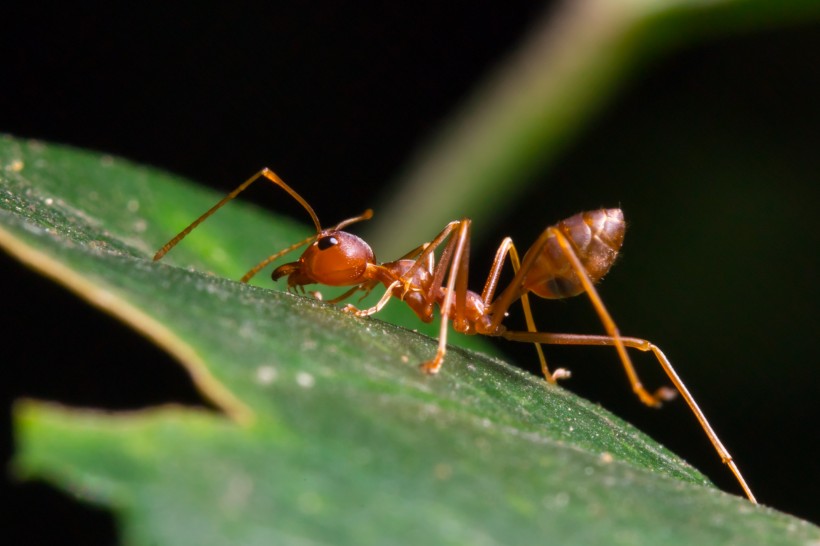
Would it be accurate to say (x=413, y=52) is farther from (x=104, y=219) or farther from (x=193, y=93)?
(x=104, y=219)

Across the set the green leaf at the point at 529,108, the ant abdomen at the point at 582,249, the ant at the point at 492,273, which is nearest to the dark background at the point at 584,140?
the green leaf at the point at 529,108

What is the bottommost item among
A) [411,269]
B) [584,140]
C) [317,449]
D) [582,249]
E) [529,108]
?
[317,449]

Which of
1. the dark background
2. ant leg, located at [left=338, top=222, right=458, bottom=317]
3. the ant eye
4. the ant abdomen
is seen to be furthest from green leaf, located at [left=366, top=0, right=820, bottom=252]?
the ant abdomen

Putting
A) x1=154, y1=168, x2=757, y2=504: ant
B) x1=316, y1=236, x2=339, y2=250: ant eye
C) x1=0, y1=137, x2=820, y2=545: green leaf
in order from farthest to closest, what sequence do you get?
x1=316, y1=236, x2=339, y2=250: ant eye, x1=154, y1=168, x2=757, y2=504: ant, x1=0, y1=137, x2=820, y2=545: green leaf

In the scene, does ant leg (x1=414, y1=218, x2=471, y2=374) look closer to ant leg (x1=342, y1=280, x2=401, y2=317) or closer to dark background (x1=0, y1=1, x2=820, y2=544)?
ant leg (x1=342, y1=280, x2=401, y2=317)

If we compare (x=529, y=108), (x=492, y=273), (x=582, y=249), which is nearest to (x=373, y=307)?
(x=492, y=273)

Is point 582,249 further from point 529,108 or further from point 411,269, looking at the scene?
point 529,108
